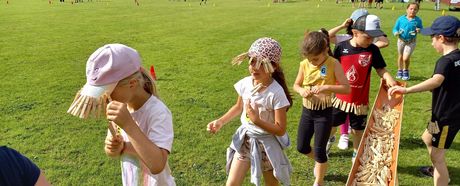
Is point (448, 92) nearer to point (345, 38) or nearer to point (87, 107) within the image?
point (345, 38)

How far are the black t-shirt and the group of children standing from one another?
1 cm

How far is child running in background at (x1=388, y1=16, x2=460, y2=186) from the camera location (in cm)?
445

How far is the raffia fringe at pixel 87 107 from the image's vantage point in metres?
2.34

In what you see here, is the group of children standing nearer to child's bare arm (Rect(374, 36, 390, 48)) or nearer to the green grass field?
child's bare arm (Rect(374, 36, 390, 48))

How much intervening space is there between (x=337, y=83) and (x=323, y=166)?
1.03 m

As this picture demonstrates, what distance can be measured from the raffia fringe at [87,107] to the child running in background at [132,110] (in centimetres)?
3

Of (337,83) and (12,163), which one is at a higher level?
(12,163)

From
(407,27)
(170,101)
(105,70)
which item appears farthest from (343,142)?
(407,27)

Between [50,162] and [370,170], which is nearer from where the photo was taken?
[370,170]

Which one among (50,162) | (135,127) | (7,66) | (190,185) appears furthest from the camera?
(7,66)

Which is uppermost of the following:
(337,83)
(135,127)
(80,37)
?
(135,127)

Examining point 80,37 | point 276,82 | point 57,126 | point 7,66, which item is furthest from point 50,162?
point 80,37

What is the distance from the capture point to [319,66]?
4.89 meters

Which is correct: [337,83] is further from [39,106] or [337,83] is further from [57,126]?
[39,106]
